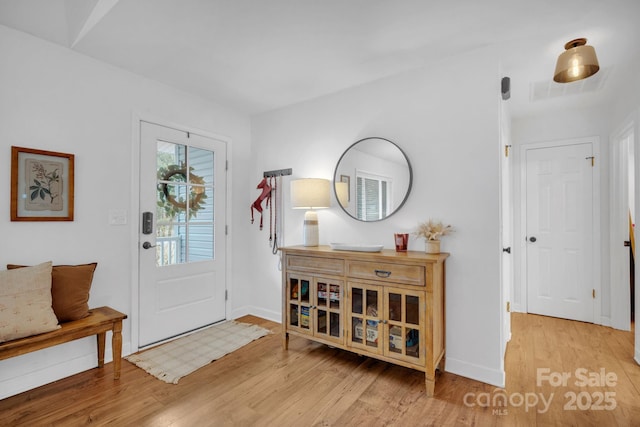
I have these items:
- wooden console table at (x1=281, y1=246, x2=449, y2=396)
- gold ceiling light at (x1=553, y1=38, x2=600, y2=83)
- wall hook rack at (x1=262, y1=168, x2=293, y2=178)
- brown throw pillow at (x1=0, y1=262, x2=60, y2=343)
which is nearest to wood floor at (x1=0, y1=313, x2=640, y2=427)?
wooden console table at (x1=281, y1=246, x2=449, y2=396)

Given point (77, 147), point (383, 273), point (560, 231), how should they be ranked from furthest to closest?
point (560, 231), point (77, 147), point (383, 273)

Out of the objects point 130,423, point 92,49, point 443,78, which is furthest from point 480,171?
point 92,49

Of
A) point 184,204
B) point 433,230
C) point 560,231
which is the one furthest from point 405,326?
point 560,231

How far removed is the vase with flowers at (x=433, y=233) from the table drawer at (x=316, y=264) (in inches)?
24.8

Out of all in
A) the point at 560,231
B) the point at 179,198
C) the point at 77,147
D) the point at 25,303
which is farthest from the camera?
the point at 560,231

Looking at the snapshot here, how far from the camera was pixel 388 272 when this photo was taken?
218 cm

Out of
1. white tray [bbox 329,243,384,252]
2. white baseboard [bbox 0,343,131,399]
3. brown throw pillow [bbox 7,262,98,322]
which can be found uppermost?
white tray [bbox 329,243,384,252]

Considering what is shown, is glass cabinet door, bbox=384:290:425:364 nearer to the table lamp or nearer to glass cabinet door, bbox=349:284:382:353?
glass cabinet door, bbox=349:284:382:353

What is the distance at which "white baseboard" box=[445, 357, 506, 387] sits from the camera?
2.14m

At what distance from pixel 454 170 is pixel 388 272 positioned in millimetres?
903

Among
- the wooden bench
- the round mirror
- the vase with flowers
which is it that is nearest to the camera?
the wooden bench

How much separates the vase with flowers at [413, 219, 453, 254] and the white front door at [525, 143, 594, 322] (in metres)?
2.05

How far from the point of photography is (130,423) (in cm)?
175

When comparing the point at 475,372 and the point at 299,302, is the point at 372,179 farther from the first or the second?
the point at 475,372
